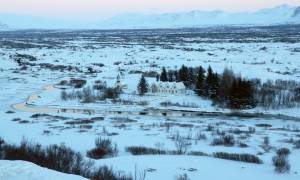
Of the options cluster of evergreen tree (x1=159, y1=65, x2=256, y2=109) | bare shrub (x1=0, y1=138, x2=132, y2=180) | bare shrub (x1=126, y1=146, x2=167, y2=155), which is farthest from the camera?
cluster of evergreen tree (x1=159, y1=65, x2=256, y2=109)

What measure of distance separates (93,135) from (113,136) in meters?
0.97

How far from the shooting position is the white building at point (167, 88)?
36478 millimetres

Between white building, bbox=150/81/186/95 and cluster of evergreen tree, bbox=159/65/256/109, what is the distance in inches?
50.5

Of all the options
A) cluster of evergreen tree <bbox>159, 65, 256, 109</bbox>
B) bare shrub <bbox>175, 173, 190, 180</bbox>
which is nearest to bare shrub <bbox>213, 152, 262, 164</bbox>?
bare shrub <bbox>175, 173, 190, 180</bbox>

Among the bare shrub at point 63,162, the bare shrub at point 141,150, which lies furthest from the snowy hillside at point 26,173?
the bare shrub at point 141,150

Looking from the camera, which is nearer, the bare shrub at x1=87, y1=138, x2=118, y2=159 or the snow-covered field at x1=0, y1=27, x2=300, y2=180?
the snow-covered field at x1=0, y1=27, x2=300, y2=180

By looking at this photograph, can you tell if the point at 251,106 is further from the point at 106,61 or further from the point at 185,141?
the point at 106,61

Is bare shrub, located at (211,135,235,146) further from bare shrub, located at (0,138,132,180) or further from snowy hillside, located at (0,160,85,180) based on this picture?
snowy hillside, located at (0,160,85,180)

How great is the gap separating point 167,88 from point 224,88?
196 inches

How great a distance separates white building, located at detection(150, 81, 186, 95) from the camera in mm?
36478

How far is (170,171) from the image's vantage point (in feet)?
38.6

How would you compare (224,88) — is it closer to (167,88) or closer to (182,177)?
(167,88)

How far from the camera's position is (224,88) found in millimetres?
34125

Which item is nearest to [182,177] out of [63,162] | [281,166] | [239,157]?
[281,166]
